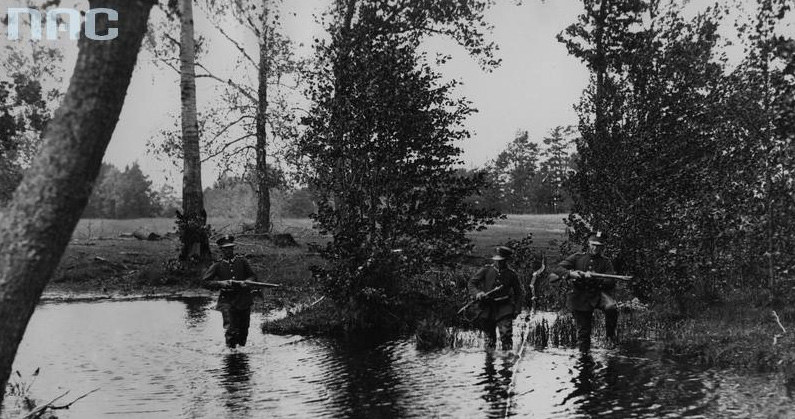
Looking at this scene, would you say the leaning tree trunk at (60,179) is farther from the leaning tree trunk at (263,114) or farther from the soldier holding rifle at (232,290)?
the leaning tree trunk at (263,114)

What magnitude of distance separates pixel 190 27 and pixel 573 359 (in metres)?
15.0

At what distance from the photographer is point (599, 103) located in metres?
16.4

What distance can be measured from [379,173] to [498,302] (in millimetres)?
3286

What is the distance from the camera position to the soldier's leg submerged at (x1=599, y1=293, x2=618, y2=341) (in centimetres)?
1188

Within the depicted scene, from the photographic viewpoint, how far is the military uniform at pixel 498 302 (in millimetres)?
11766

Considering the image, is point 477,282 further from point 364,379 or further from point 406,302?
point 364,379

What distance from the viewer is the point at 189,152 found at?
2133cm

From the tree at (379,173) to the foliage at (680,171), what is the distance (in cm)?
359

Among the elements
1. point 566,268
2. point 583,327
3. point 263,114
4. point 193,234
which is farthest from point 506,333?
point 263,114

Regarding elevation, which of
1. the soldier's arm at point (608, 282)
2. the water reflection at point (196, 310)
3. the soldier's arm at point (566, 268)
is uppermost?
the soldier's arm at point (566, 268)

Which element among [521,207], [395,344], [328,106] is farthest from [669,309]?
[521,207]

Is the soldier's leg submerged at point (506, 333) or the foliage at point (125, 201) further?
the foliage at point (125, 201)

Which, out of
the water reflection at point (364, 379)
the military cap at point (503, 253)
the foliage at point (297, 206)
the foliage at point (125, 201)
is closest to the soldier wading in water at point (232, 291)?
the water reflection at point (364, 379)

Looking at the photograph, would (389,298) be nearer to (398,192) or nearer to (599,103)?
(398,192)
